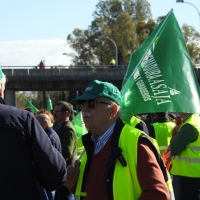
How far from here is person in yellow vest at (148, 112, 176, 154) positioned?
29.0 feet

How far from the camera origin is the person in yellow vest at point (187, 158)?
6.75m

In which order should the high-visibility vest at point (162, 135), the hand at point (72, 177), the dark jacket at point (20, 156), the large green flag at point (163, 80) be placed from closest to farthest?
the dark jacket at point (20, 156)
the hand at point (72, 177)
the large green flag at point (163, 80)
the high-visibility vest at point (162, 135)

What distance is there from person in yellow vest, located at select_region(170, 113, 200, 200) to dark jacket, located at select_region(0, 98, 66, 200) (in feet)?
10.9

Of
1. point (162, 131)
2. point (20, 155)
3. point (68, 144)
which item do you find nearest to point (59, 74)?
point (162, 131)

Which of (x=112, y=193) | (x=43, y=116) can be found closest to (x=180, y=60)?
(x=43, y=116)

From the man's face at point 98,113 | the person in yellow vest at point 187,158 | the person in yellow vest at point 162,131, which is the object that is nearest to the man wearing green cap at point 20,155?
the man's face at point 98,113

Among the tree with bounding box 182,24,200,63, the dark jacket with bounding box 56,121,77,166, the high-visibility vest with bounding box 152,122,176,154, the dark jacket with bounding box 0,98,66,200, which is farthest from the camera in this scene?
the tree with bounding box 182,24,200,63

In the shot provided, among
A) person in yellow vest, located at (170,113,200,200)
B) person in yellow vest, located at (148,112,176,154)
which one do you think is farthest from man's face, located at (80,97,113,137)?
person in yellow vest, located at (148,112,176,154)

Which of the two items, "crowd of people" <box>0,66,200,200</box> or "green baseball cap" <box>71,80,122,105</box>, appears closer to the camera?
"crowd of people" <box>0,66,200,200</box>

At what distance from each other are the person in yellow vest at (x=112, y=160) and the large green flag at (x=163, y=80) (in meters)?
1.81

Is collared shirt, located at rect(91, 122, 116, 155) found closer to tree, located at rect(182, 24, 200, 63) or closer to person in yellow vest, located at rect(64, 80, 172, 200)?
person in yellow vest, located at rect(64, 80, 172, 200)

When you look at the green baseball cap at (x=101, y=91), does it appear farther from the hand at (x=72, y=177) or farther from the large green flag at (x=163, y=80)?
the large green flag at (x=163, y=80)

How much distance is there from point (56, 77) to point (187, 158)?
4167 centimetres

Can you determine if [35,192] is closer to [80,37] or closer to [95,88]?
[95,88]
